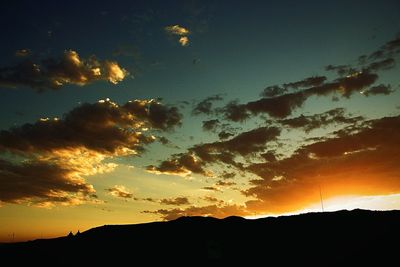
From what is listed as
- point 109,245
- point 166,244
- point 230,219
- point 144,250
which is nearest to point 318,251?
point 230,219

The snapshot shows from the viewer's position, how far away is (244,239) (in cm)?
3781

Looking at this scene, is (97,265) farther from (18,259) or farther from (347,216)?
(347,216)

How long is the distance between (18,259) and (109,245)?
611 inches

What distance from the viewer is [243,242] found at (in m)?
37.5

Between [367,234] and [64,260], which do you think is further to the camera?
[64,260]

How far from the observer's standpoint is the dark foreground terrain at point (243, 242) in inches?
1308

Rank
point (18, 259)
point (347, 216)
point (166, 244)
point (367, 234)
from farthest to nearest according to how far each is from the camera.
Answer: point (18, 259)
point (166, 244)
point (347, 216)
point (367, 234)

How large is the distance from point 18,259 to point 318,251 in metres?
39.9

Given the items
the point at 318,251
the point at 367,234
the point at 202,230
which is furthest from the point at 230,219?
the point at 367,234

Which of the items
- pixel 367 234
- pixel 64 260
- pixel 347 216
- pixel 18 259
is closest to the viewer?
pixel 367 234

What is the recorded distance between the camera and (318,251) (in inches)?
1345

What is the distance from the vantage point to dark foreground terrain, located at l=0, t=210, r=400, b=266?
3322cm

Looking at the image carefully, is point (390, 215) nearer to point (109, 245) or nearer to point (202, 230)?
point (202, 230)

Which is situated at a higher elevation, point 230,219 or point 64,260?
point 230,219
